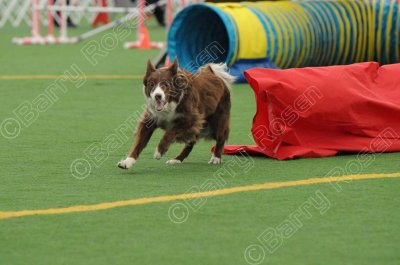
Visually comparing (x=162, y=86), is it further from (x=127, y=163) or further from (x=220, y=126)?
(x=220, y=126)

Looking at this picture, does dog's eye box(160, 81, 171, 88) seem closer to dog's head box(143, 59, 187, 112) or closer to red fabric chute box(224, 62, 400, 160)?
dog's head box(143, 59, 187, 112)

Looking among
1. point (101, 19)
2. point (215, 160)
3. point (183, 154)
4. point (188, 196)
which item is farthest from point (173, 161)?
point (101, 19)

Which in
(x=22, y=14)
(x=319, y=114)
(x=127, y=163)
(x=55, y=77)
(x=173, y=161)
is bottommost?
(x=22, y=14)

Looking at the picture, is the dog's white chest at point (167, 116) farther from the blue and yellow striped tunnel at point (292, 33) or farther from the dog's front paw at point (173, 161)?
the blue and yellow striped tunnel at point (292, 33)

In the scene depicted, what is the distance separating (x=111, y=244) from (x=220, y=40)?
393 inches

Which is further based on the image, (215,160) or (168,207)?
(215,160)

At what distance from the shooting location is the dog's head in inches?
299

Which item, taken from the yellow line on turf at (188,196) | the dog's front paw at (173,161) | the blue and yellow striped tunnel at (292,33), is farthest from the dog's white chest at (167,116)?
the blue and yellow striped tunnel at (292,33)

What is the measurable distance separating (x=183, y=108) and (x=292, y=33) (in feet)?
22.6

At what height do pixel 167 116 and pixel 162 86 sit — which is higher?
pixel 162 86

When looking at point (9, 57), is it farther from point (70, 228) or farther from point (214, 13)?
point (70, 228)

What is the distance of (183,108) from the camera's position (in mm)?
7820

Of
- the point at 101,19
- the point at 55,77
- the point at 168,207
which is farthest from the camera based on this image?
the point at 101,19

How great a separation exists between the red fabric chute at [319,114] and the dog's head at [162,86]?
3.17 feet
